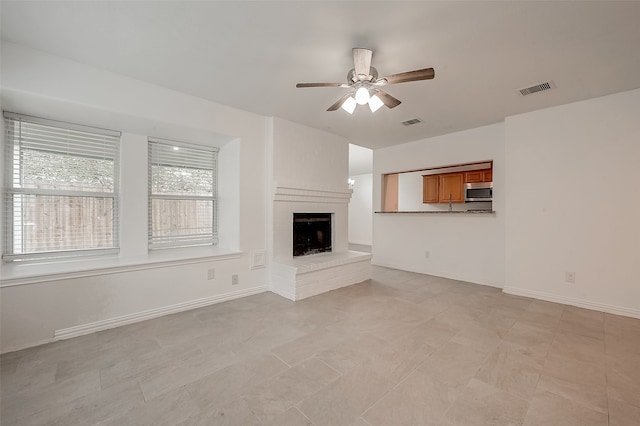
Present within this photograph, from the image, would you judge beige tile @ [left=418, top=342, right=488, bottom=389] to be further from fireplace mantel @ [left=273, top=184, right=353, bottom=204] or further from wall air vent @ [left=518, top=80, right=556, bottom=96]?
wall air vent @ [left=518, top=80, right=556, bottom=96]

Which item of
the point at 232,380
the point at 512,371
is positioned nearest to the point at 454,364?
the point at 512,371

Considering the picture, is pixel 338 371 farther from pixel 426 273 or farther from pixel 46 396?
pixel 426 273

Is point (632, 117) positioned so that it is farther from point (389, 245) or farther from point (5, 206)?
point (5, 206)

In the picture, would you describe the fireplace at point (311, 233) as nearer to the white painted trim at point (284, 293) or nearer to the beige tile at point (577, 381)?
the white painted trim at point (284, 293)

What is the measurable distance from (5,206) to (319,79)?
3308 millimetres

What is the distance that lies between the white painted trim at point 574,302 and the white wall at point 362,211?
5698 millimetres

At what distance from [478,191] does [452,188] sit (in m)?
0.83

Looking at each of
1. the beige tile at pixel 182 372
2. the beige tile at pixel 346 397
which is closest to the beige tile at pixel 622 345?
the beige tile at pixel 346 397

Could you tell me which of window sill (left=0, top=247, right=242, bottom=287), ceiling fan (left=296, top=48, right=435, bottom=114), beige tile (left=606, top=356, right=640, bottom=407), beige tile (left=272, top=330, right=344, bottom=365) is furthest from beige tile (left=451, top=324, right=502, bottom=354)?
window sill (left=0, top=247, right=242, bottom=287)

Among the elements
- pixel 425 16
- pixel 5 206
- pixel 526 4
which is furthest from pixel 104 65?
pixel 526 4

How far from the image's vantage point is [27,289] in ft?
7.73

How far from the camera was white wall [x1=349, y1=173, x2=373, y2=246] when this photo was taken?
9523 mm

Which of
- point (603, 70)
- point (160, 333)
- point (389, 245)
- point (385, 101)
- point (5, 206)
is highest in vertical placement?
point (603, 70)

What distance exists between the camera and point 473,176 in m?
5.29
